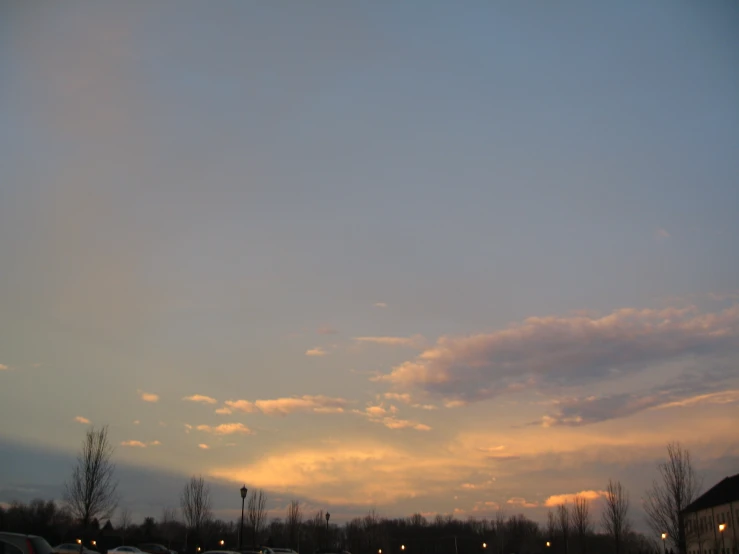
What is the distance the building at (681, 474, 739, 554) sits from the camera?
3278 inches

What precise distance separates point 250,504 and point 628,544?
102344mm

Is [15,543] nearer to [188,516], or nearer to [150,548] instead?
[150,548]

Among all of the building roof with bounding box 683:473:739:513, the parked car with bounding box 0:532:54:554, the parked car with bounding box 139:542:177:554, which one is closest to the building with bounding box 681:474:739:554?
the building roof with bounding box 683:473:739:513

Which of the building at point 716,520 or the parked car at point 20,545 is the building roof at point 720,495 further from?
the parked car at point 20,545

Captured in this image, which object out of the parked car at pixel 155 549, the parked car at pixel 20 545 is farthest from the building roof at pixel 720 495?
the parked car at pixel 20 545

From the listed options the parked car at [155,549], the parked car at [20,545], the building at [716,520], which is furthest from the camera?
the building at [716,520]

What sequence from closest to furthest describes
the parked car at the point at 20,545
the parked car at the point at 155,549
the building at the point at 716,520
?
the parked car at the point at 20,545
the parked car at the point at 155,549
the building at the point at 716,520

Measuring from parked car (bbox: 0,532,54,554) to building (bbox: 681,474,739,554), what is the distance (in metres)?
79.2

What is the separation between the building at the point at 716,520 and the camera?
8325 cm

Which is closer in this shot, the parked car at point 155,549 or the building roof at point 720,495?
the parked car at point 155,549

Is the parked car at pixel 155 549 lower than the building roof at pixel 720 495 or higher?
lower

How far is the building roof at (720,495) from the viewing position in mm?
88312

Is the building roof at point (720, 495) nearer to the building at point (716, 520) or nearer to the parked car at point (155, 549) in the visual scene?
the building at point (716, 520)

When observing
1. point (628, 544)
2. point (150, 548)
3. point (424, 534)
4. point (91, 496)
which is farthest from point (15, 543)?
point (424, 534)
